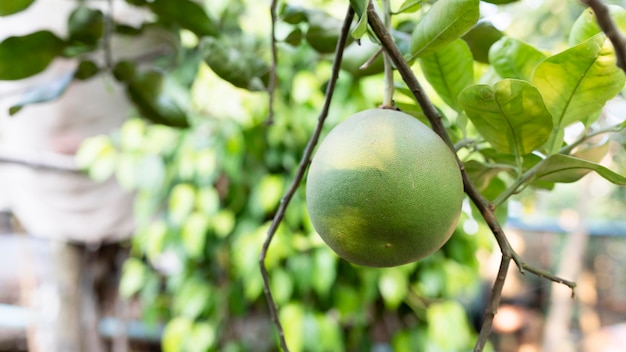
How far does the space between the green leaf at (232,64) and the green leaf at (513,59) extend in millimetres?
217

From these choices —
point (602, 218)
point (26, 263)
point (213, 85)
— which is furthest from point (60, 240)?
point (602, 218)

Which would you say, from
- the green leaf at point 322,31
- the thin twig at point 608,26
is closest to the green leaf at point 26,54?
the green leaf at point 322,31

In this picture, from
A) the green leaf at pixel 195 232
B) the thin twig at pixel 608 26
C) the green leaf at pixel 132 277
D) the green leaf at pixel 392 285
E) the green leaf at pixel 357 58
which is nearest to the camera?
the thin twig at pixel 608 26

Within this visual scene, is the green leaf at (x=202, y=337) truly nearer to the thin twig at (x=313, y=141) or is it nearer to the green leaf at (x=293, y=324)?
the green leaf at (x=293, y=324)

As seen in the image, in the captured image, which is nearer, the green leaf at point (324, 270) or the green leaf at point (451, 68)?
the green leaf at point (451, 68)

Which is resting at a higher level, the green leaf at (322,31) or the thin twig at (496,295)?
the thin twig at (496,295)

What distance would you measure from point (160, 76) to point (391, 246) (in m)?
0.47

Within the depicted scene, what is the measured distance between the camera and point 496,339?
2.43m

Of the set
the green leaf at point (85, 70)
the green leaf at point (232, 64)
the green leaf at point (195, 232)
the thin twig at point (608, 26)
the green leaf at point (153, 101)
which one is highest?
the thin twig at point (608, 26)

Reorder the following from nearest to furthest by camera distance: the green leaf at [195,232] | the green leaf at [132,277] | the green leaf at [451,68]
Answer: the green leaf at [451,68], the green leaf at [195,232], the green leaf at [132,277]

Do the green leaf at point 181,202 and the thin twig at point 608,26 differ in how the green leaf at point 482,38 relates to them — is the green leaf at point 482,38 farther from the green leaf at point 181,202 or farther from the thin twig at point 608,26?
the green leaf at point 181,202

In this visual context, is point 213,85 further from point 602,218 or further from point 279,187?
point 602,218

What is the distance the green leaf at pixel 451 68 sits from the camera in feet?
1.23

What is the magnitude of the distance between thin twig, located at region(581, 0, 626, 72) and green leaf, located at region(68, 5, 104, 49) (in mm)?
609
